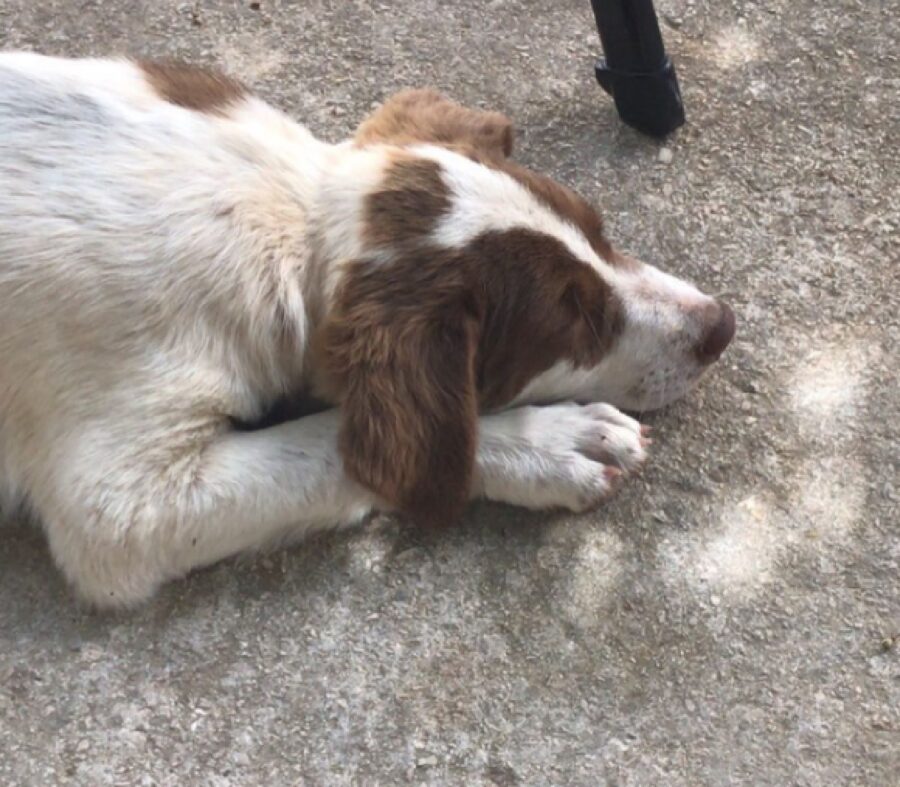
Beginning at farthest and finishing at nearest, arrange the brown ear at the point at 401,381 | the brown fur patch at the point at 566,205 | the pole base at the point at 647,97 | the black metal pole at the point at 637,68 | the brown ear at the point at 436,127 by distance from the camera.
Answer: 1. the pole base at the point at 647,97
2. the black metal pole at the point at 637,68
3. the brown ear at the point at 436,127
4. the brown fur patch at the point at 566,205
5. the brown ear at the point at 401,381

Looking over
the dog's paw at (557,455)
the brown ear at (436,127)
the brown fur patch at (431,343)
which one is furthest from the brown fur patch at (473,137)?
the dog's paw at (557,455)

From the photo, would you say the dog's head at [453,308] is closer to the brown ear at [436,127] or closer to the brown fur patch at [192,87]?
the brown ear at [436,127]

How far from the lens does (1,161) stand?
111 inches

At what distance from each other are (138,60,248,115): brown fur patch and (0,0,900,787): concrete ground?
3.75 feet

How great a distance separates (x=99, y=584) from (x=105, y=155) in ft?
3.40

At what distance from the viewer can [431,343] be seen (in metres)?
2.72

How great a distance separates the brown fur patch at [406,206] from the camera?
277 centimetres

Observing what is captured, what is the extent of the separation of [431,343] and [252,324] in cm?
44

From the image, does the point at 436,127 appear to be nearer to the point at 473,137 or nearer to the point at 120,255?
the point at 473,137

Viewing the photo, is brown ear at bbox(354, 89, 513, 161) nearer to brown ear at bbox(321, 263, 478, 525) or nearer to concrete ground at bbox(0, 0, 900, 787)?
brown ear at bbox(321, 263, 478, 525)

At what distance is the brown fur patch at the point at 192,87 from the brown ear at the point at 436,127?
0.37m

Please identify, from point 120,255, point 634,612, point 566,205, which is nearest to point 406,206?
point 566,205

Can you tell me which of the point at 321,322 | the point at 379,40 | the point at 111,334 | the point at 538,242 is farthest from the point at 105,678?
the point at 379,40

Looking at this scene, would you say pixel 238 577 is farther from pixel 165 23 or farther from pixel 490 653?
pixel 165 23
